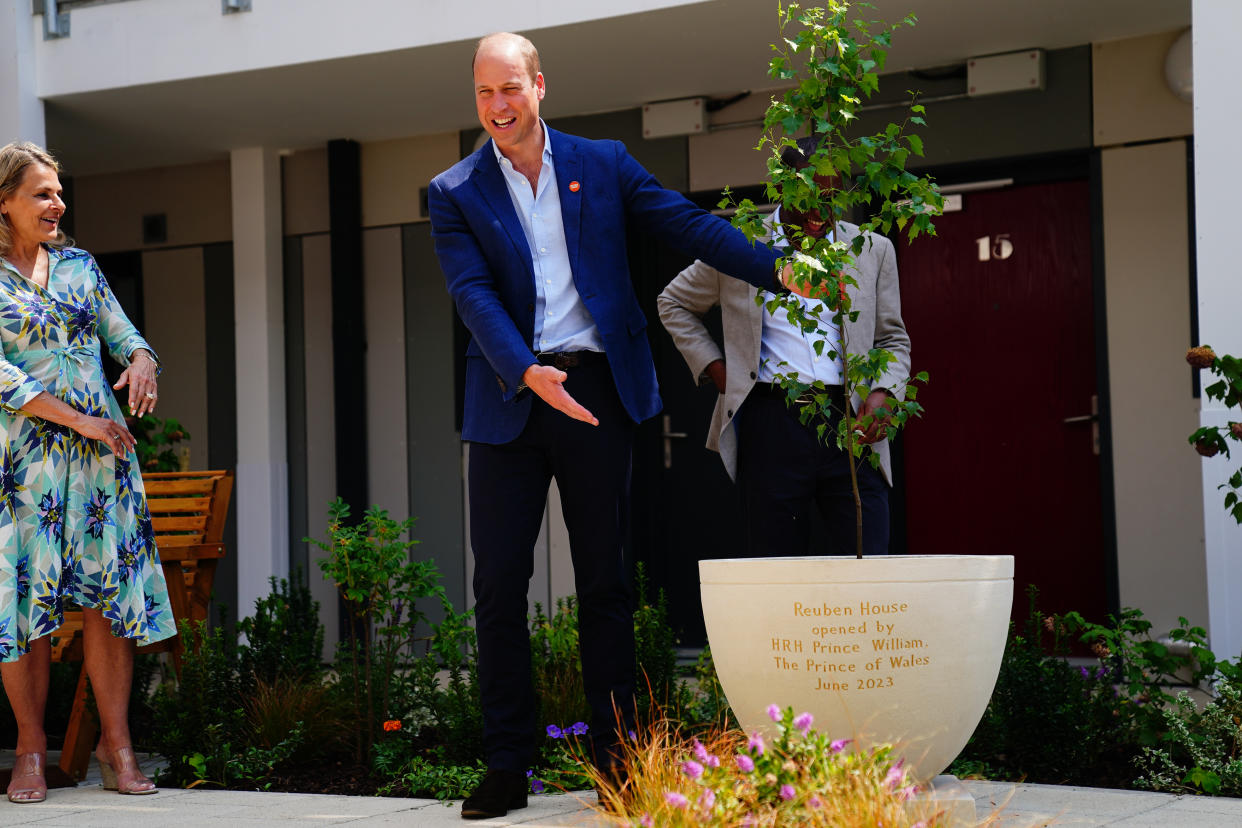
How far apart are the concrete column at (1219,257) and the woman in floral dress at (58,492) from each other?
9.69 ft

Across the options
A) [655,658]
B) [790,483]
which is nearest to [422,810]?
[655,658]

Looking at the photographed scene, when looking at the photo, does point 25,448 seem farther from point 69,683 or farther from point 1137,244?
point 1137,244

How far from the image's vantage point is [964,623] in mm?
2438

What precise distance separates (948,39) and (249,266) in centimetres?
365

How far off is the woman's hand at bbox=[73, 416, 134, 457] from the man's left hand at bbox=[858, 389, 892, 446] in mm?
1827

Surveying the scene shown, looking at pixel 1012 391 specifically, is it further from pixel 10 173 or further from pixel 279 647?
pixel 10 173

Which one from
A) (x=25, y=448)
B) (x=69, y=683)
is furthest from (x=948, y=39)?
(x=69, y=683)

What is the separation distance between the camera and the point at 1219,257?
3.95 meters

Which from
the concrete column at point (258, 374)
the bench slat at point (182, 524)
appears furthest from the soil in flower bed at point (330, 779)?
the concrete column at point (258, 374)

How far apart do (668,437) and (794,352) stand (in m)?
2.97

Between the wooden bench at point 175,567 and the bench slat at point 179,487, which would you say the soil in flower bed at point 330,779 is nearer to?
the wooden bench at point 175,567

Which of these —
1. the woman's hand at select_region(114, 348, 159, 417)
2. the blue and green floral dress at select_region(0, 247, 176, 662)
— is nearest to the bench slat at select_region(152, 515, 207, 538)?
the blue and green floral dress at select_region(0, 247, 176, 662)

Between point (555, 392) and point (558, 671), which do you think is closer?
point (555, 392)

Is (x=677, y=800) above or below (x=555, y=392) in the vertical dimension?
below
